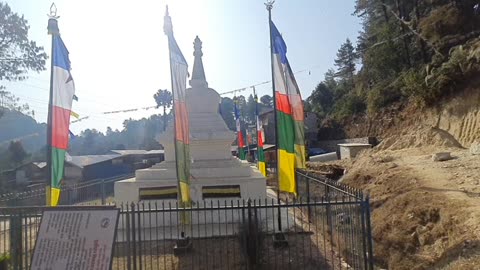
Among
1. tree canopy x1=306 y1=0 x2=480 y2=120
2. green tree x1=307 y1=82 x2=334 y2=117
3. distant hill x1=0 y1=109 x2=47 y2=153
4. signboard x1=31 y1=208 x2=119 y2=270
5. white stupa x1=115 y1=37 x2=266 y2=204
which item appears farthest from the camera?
distant hill x1=0 y1=109 x2=47 y2=153

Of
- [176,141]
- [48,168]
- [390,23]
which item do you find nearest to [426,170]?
[176,141]

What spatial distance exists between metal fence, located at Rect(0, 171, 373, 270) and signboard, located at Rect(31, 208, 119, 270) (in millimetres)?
1081

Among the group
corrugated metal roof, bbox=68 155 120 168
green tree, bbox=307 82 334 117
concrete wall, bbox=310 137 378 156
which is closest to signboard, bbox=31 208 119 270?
corrugated metal roof, bbox=68 155 120 168

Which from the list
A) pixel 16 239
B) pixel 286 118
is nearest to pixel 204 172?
pixel 286 118

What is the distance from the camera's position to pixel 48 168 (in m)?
7.78

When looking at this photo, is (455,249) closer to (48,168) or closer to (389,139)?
(48,168)

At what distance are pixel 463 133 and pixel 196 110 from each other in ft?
47.4

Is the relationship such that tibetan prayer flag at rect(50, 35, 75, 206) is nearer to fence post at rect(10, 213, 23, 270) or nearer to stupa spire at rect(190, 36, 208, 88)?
fence post at rect(10, 213, 23, 270)

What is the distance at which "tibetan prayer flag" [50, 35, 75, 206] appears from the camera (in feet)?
25.5

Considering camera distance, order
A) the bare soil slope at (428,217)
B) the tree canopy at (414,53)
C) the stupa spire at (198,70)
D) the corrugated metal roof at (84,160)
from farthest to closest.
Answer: the corrugated metal roof at (84,160) → the tree canopy at (414,53) → the stupa spire at (198,70) → the bare soil slope at (428,217)

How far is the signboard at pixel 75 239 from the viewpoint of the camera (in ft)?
14.8

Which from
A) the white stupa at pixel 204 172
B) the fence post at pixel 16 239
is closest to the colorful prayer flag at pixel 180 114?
the white stupa at pixel 204 172

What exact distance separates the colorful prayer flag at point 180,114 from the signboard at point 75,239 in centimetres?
318

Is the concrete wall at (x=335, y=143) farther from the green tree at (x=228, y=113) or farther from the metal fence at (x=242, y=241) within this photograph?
the green tree at (x=228, y=113)
